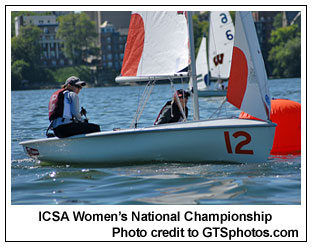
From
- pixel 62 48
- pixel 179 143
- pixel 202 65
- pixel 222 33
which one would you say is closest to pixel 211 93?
pixel 202 65

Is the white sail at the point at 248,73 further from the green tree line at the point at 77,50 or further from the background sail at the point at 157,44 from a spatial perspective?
the green tree line at the point at 77,50

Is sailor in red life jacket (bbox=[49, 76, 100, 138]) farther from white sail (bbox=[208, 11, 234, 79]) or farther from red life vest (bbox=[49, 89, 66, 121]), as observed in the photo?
white sail (bbox=[208, 11, 234, 79])

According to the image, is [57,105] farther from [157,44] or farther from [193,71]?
[193,71]

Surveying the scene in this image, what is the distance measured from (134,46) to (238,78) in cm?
151

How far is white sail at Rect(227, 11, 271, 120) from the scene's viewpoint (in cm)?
716

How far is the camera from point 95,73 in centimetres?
8531

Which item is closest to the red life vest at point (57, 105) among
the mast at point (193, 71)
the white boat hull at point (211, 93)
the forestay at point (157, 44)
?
the forestay at point (157, 44)

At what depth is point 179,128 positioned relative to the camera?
7.08 m

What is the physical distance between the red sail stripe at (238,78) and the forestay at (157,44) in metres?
0.62

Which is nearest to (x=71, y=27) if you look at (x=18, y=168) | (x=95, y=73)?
(x=95, y=73)

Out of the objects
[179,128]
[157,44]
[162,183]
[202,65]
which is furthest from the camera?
[202,65]

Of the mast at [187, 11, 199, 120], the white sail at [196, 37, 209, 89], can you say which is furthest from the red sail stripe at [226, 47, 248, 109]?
the white sail at [196, 37, 209, 89]

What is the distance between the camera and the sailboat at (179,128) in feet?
23.2

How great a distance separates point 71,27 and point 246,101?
89545 millimetres
